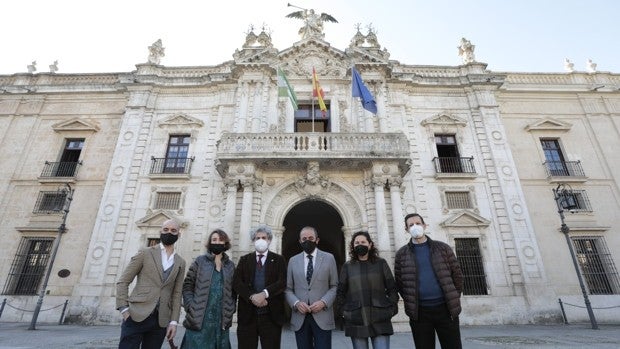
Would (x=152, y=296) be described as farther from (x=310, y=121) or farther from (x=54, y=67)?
(x=54, y=67)

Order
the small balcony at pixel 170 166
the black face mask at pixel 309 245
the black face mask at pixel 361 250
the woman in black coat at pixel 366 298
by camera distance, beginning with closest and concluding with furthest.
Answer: the woman in black coat at pixel 366 298
the black face mask at pixel 361 250
the black face mask at pixel 309 245
the small balcony at pixel 170 166

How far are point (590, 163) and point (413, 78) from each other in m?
9.34

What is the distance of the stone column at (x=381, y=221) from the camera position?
11705mm

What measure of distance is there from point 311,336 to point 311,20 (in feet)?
56.8

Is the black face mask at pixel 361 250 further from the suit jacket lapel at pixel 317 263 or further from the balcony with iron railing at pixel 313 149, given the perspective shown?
the balcony with iron railing at pixel 313 149

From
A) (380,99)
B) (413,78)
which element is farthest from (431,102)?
(380,99)

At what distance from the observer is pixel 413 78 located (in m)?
16.5

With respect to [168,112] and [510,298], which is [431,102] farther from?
[168,112]

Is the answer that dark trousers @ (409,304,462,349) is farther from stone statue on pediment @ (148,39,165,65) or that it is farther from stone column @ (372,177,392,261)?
stone statue on pediment @ (148,39,165,65)

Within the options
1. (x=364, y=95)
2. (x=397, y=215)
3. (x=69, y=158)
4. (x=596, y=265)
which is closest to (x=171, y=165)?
(x=69, y=158)

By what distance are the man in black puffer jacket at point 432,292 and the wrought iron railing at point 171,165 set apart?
1232cm

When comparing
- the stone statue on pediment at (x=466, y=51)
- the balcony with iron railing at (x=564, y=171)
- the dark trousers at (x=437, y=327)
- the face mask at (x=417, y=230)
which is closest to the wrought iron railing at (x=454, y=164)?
the balcony with iron railing at (x=564, y=171)

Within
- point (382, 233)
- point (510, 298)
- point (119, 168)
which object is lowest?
point (510, 298)

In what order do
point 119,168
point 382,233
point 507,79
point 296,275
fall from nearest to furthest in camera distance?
1. point 296,275
2. point 382,233
3. point 119,168
4. point 507,79
